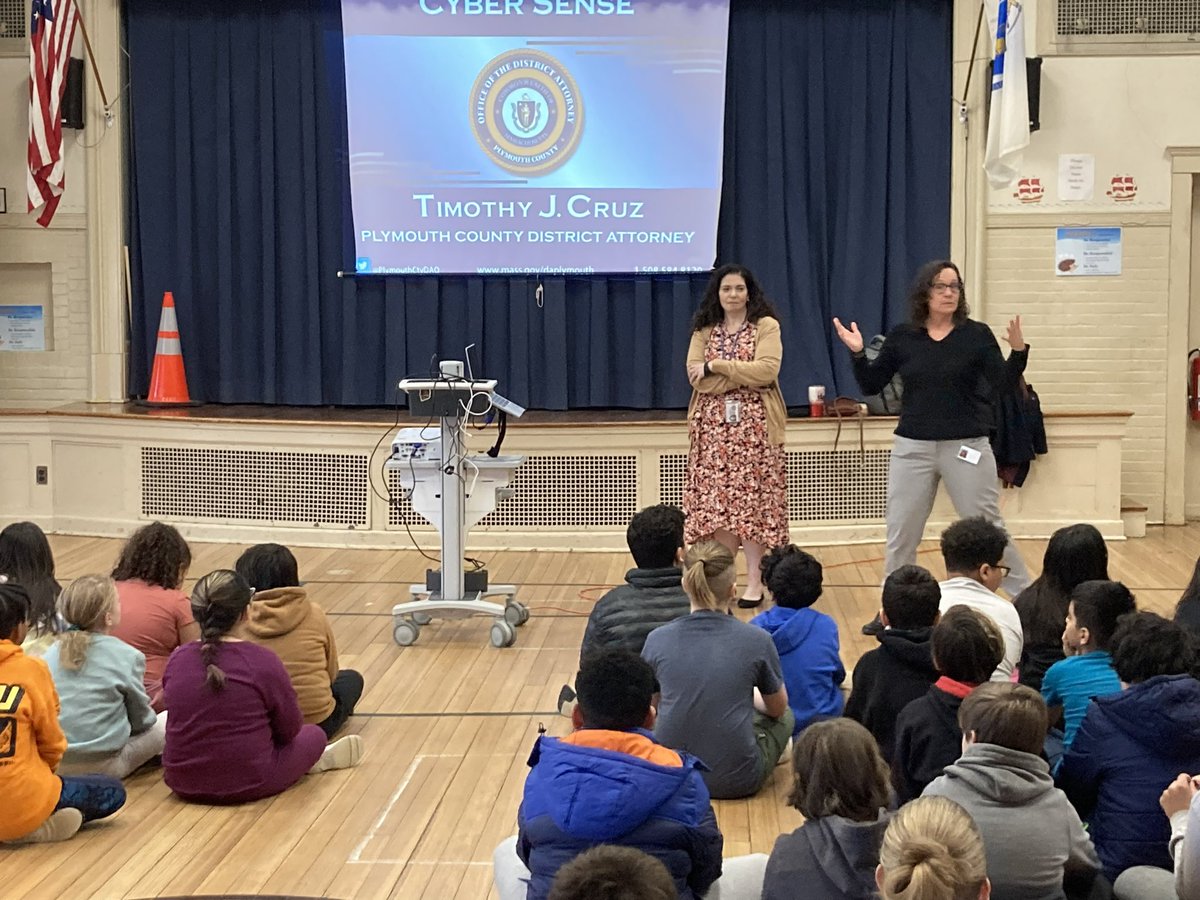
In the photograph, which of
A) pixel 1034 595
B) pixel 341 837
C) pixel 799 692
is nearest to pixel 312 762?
pixel 341 837

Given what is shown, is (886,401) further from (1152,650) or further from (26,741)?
(26,741)

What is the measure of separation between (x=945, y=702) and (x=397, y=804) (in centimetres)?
166

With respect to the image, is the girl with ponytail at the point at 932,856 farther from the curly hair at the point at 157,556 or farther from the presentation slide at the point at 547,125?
the presentation slide at the point at 547,125

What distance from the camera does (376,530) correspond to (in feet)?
26.9

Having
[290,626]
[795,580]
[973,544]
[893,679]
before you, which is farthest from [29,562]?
[973,544]

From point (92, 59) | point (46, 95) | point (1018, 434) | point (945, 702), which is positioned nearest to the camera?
point (945, 702)

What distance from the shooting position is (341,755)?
4508 millimetres

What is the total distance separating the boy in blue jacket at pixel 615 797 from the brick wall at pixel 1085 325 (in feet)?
20.7

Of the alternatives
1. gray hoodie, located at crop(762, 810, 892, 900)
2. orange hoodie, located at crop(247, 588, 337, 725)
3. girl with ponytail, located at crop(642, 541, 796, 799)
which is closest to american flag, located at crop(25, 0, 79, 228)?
orange hoodie, located at crop(247, 588, 337, 725)

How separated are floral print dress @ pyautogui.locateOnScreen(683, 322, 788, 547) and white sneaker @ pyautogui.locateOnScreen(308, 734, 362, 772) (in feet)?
7.50

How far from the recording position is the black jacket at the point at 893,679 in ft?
12.6

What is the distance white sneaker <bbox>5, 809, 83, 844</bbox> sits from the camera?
12.5ft

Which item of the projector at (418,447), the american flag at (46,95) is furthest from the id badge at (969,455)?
the american flag at (46,95)

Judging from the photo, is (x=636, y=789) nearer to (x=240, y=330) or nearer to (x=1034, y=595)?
(x=1034, y=595)
